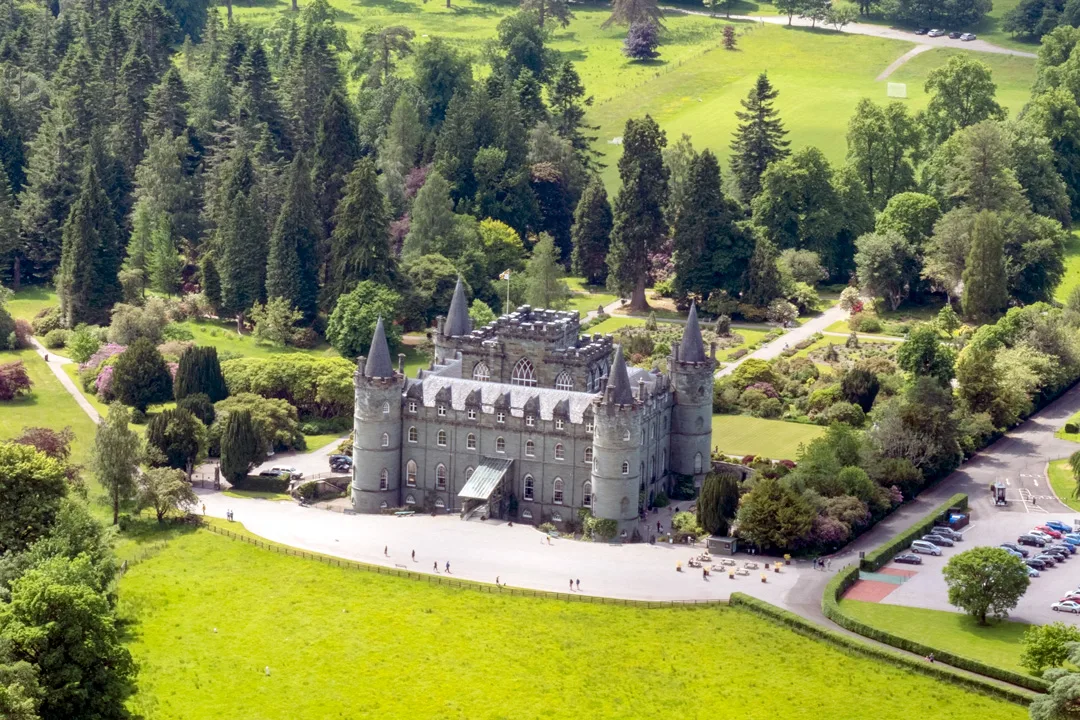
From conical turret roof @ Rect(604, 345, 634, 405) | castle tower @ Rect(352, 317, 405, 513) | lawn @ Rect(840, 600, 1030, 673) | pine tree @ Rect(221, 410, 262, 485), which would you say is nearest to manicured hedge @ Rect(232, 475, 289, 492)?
pine tree @ Rect(221, 410, 262, 485)

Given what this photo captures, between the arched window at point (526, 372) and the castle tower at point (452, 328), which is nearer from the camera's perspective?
the arched window at point (526, 372)

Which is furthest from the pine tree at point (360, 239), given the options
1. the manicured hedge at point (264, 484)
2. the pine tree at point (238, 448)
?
the manicured hedge at point (264, 484)

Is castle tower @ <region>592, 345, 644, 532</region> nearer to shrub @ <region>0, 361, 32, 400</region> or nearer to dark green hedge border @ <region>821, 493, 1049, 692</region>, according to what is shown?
dark green hedge border @ <region>821, 493, 1049, 692</region>

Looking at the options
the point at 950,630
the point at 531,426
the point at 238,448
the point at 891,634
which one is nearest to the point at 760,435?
the point at 531,426

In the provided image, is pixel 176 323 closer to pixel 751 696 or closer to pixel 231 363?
pixel 231 363

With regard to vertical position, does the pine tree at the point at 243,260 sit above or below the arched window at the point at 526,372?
below

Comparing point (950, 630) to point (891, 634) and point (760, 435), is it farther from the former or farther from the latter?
point (760, 435)

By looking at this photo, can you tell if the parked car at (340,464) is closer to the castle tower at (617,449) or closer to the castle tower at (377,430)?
the castle tower at (377,430)
